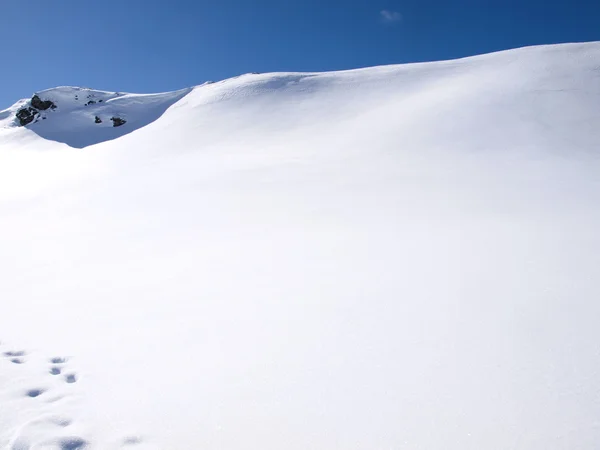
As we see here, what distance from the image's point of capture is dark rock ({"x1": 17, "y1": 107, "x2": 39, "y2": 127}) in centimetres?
2765

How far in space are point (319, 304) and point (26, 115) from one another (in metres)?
34.0

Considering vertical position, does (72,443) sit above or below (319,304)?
below

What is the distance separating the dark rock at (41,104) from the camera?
28.8m

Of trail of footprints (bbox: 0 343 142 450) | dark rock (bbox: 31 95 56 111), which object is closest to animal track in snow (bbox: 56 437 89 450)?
trail of footprints (bbox: 0 343 142 450)

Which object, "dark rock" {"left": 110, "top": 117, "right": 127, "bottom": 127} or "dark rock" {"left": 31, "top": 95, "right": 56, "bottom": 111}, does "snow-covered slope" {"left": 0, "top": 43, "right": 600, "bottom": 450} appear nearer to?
"dark rock" {"left": 110, "top": 117, "right": 127, "bottom": 127}

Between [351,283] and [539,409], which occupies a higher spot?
[351,283]

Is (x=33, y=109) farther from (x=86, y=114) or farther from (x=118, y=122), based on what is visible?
(x=118, y=122)

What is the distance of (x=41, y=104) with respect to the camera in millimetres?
29031

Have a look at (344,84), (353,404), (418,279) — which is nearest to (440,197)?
(418,279)

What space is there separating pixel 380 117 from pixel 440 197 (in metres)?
8.10

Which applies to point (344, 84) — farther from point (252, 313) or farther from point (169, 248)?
point (252, 313)

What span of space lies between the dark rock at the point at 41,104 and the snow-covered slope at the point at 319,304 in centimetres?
2425

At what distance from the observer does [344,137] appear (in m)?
12.5

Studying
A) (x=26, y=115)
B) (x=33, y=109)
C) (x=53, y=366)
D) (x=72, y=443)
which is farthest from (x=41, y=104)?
(x=72, y=443)
